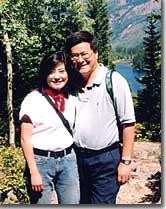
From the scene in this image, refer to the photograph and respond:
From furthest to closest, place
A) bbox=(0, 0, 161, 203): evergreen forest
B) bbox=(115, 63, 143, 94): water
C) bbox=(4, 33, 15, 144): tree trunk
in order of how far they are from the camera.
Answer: bbox=(4, 33, 15, 144): tree trunk, bbox=(0, 0, 161, 203): evergreen forest, bbox=(115, 63, 143, 94): water

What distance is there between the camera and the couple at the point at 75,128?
1.46 meters

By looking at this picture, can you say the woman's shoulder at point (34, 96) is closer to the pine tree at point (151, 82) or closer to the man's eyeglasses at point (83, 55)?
the man's eyeglasses at point (83, 55)

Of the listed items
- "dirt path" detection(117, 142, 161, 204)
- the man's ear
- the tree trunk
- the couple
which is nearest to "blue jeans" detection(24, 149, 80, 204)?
the couple

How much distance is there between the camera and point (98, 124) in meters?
1.46

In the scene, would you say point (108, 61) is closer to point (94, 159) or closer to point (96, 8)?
point (96, 8)

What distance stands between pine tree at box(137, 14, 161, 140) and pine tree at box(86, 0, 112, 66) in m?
0.21

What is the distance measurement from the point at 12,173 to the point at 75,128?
122 centimetres

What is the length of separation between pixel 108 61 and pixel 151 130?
0.52m

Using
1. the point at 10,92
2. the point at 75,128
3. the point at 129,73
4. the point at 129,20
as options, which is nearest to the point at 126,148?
the point at 75,128

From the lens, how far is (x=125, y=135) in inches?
57.4

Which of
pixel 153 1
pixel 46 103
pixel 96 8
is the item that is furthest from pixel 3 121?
pixel 46 103

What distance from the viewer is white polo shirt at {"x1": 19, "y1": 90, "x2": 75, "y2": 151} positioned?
1462 millimetres

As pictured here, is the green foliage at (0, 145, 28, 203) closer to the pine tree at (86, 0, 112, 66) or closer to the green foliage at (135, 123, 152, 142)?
the green foliage at (135, 123, 152, 142)

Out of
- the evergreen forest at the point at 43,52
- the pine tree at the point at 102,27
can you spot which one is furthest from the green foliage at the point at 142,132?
the pine tree at the point at 102,27
